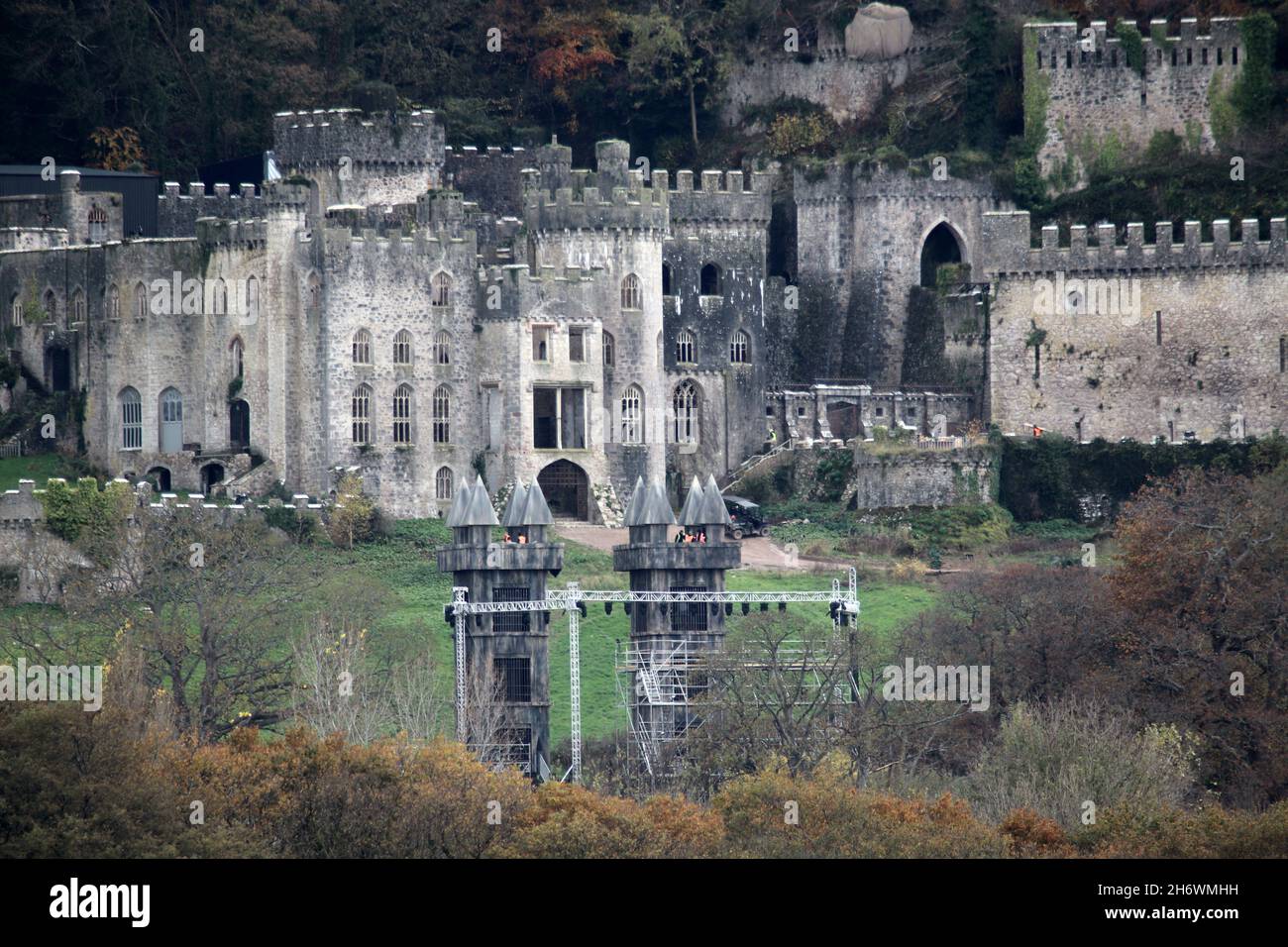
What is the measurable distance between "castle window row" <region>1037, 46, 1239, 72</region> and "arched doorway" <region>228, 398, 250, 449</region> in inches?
1015

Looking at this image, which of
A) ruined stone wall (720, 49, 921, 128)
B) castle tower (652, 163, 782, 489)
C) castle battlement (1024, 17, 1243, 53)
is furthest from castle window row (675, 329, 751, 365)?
castle battlement (1024, 17, 1243, 53)

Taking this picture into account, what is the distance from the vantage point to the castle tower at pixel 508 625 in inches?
3863

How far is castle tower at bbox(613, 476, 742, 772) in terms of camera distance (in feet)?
326

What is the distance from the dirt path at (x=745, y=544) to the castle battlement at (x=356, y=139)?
13.0 meters

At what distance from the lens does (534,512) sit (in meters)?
102

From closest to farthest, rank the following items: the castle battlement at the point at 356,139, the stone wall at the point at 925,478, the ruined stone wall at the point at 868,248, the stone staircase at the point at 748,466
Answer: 1. the stone wall at the point at 925,478
2. the stone staircase at the point at 748,466
3. the castle battlement at the point at 356,139
4. the ruined stone wall at the point at 868,248

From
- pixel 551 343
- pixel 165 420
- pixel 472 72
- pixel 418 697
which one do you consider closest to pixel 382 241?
pixel 551 343

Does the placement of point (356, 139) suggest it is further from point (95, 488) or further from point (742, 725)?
point (742, 725)

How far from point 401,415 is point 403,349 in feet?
5.94

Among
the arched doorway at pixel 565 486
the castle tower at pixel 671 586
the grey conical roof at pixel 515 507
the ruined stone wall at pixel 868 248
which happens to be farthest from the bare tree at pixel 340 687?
the ruined stone wall at pixel 868 248

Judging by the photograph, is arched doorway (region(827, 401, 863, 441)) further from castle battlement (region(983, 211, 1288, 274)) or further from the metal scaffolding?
the metal scaffolding

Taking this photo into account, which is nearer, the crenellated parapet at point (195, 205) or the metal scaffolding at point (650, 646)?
the metal scaffolding at point (650, 646)

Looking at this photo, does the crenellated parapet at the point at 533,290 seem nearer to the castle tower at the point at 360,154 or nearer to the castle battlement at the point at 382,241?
the castle battlement at the point at 382,241
